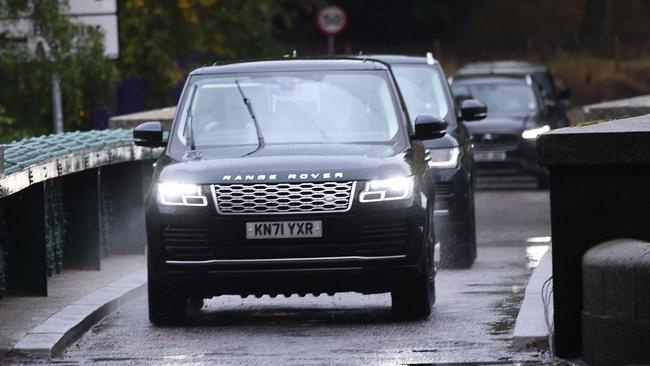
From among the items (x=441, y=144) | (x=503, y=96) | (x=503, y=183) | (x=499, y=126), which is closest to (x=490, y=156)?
(x=499, y=126)

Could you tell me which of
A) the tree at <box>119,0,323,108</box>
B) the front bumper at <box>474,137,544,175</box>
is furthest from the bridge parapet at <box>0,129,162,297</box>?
the tree at <box>119,0,323,108</box>

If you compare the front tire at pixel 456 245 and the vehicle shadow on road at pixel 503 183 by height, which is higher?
the front tire at pixel 456 245

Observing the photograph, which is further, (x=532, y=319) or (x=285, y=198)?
(x=285, y=198)

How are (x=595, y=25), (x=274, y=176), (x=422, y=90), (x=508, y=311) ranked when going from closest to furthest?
(x=274, y=176)
(x=508, y=311)
(x=422, y=90)
(x=595, y=25)

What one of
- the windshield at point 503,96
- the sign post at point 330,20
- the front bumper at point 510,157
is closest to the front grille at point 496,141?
the front bumper at point 510,157

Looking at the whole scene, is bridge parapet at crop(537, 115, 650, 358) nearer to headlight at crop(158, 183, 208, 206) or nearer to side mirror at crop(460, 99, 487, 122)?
headlight at crop(158, 183, 208, 206)

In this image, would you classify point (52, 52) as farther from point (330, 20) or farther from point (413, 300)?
point (330, 20)

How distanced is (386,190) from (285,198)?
0.62 m

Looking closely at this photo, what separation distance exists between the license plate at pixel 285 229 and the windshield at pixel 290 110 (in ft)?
3.77

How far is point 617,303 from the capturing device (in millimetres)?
9438

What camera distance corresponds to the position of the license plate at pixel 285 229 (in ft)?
38.5

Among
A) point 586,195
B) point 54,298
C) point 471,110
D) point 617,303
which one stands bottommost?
point 54,298

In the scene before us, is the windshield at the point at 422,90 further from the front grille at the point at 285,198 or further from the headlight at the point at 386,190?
the front grille at the point at 285,198

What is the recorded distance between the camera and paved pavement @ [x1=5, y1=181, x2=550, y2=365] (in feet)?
34.8
